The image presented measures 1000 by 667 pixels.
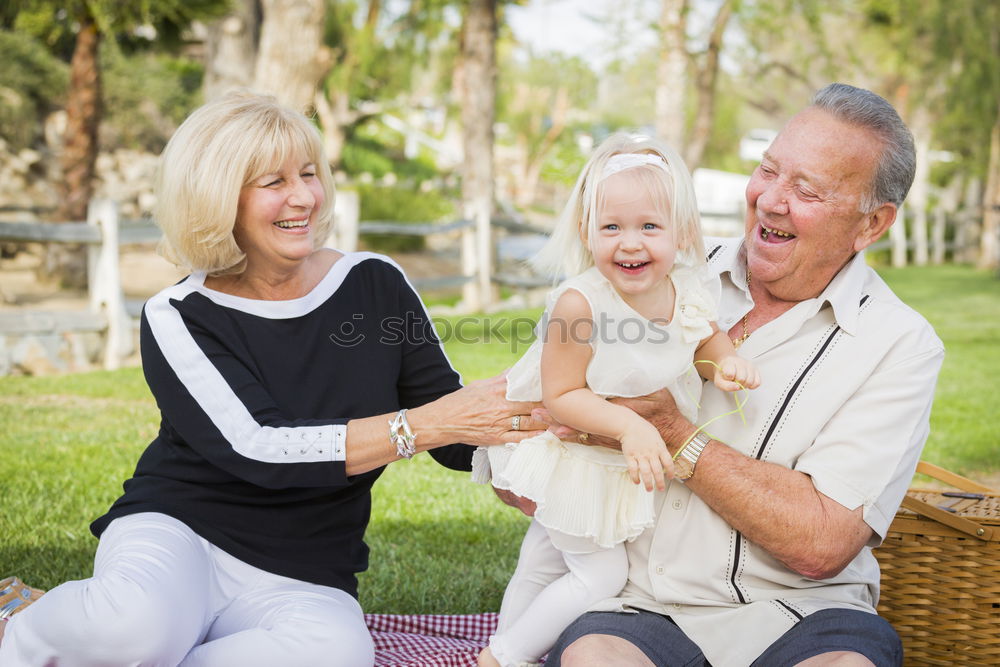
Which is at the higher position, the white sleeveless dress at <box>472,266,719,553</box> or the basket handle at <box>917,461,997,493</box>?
the white sleeveless dress at <box>472,266,719,553</box>

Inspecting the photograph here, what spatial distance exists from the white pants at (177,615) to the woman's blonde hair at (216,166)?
2.34 feet

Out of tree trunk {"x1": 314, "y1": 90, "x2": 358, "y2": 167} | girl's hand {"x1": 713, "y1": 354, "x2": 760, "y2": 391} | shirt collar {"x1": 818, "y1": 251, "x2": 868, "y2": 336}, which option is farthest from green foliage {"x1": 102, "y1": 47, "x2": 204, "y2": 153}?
girl's hand {"x1": 713, "y1": 354, "x2": 760, "y2": 391}

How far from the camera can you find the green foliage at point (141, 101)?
23.4 meters

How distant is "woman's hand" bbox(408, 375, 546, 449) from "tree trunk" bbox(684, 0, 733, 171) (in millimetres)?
15670

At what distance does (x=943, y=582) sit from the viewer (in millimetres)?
2805

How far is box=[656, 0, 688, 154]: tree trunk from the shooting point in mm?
15094

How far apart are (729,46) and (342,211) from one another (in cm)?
1354

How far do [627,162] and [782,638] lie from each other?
46.9 inches

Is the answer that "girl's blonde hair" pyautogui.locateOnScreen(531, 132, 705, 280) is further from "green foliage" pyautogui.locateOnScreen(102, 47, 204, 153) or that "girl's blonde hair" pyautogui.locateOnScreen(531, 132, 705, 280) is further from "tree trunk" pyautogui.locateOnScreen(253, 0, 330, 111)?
"green foliage" pyautogui.locateOnScreen(102, 47, 204, 153)

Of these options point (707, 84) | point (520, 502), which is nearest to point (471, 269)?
point (707, 84)

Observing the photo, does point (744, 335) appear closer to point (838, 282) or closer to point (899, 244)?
point (838, 282)

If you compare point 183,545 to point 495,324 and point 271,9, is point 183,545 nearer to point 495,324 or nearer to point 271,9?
point 271,9

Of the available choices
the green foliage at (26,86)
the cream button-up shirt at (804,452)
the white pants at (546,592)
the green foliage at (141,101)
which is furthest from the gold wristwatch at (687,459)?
the green foliage at (141,101)

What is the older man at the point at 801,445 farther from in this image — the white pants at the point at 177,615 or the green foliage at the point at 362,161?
the green foliage at the point at 362,161
